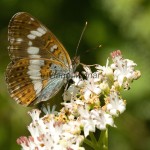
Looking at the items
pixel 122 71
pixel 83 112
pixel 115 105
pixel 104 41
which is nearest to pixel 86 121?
pixel 83 112

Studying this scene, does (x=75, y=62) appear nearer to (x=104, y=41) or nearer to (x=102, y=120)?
(x=102, y=120)

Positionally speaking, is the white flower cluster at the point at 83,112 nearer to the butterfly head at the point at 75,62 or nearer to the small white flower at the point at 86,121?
the small white flower at the point at 86,121

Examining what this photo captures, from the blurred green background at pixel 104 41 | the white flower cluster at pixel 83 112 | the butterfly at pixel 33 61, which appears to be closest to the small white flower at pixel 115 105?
the white flower cluster at pixel 83 112

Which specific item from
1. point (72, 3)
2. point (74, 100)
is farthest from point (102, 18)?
point (74, 100)

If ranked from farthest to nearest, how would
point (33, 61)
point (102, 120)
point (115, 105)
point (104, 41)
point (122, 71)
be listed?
1. point (104, 41)
2. point (33, 61)
3. point (122, 71)
4. point (115, 105)
5. point (102, 120)

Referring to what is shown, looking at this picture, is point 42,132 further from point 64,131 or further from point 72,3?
point 72,3

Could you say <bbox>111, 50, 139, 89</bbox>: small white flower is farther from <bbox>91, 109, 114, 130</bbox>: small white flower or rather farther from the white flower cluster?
<bbox>91, 109, 114, 130</bbox>: small white flower
